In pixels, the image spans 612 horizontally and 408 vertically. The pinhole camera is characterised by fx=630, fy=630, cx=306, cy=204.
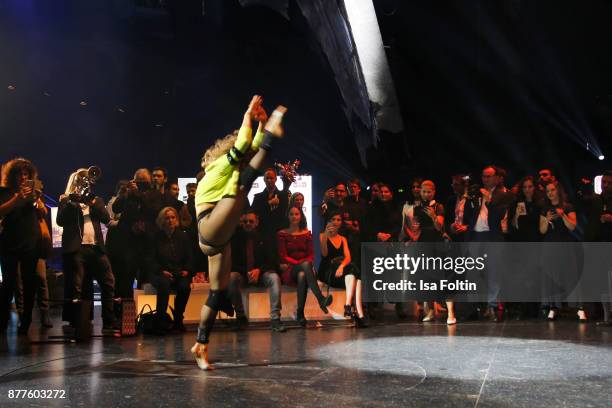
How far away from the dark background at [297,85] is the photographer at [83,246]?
11.1 ft

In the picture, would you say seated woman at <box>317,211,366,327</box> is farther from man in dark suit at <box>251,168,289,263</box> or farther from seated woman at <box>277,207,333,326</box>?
man in dark suit at <box>251,168,289,263</box>

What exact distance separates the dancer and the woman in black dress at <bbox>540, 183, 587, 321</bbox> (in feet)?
14.4

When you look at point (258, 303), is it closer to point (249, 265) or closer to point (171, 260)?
point (249, 265)

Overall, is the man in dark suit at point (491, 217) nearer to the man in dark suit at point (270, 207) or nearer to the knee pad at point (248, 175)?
the man in dark suit at point (270, 207)

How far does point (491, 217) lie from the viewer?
23.8 ft

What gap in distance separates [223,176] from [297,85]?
792cm

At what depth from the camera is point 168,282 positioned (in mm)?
6375

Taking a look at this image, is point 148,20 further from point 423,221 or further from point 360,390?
point 360,390

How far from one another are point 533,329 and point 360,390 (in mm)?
3591

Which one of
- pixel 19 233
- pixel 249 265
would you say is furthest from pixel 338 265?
pixel 19 233

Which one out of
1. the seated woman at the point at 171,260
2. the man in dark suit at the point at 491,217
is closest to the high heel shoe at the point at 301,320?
the seated woman at the point at 171,260

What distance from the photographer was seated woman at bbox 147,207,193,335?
6.44 metres

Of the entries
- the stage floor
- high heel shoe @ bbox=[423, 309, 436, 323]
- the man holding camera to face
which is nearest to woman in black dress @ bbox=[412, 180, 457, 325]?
high heel shoe @ bbox=[423, 309, 436, 323]

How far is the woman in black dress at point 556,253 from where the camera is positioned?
286 inches
